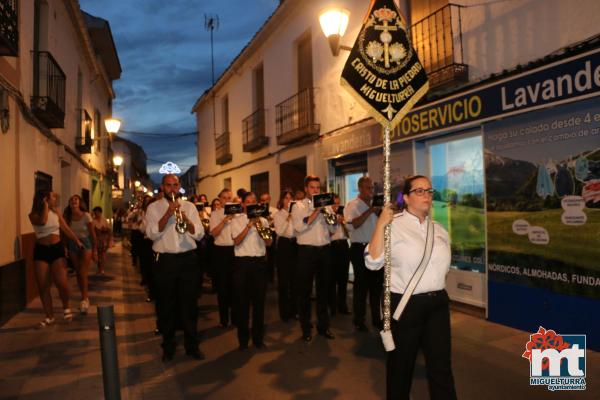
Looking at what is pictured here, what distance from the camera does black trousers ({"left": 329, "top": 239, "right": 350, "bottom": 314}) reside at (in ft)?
25.4

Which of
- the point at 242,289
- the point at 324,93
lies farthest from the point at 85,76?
the point at 242,289

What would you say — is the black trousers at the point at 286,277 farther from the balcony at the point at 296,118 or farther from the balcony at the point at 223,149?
the balcony at the point at 223,149

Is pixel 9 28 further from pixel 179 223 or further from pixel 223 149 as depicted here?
pixel 223 149

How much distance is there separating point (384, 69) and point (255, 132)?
1237 cm

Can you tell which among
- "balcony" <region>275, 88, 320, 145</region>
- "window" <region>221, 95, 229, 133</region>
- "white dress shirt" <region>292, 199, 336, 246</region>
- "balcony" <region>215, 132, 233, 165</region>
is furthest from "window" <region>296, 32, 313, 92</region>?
"window" <region>221, 95, 229, 133</region>

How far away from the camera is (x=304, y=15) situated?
43.4ft

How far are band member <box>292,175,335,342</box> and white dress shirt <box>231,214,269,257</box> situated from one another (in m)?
0.55

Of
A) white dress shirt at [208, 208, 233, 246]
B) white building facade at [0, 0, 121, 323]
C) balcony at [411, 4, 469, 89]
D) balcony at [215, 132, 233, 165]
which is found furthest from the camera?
balcony at [215, 132, 233, 165]

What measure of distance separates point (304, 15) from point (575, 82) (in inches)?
350

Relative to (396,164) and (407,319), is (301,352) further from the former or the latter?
(396,164)

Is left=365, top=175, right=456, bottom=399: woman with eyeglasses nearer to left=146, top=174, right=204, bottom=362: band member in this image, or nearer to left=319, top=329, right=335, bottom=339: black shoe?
left=146, top=174, right=204, bottom=362: band member

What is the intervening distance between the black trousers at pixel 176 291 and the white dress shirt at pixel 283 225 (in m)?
1.47

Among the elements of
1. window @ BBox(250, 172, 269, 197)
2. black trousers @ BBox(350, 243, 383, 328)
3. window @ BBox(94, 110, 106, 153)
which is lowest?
black trousers @ BBox(350, 243, 383, 328)

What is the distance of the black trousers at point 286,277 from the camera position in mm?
7445
